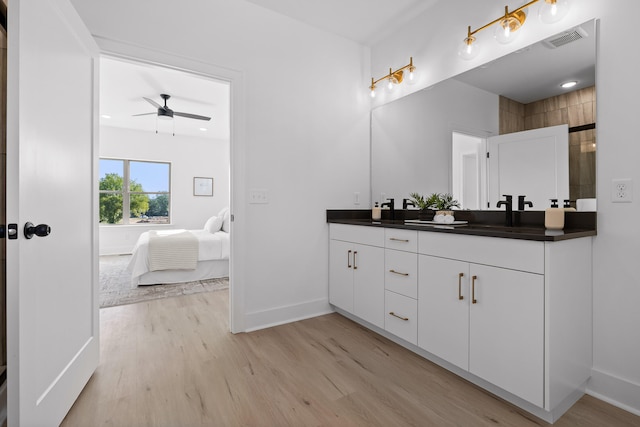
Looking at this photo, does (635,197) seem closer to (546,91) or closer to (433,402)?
(546,91)

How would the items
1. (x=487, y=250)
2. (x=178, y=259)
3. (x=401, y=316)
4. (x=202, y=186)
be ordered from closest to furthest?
(x=487, y=250), (x=401, y=316), (x=178, y=259), (x=202, y=186)

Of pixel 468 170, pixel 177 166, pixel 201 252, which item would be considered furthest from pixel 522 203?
pixel 177 166

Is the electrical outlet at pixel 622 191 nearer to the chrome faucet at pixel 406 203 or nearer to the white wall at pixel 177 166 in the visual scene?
the chrome faucet at pixel 406 203

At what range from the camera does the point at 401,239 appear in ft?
6.87

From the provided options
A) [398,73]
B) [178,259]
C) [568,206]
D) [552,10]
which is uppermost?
[398,73]

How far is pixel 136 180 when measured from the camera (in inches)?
268

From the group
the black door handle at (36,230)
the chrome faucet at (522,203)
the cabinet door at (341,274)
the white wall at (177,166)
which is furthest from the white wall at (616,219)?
the white wall at (177,166)

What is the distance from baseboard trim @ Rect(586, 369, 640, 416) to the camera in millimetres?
1496

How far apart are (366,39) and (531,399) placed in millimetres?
3001

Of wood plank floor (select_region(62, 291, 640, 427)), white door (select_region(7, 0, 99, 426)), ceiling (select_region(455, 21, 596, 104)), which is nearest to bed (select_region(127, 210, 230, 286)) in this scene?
wood plank floor (select_region(62, 291, 640, 427))

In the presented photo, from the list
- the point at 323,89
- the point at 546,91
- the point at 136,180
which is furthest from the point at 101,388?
the point at 136,180

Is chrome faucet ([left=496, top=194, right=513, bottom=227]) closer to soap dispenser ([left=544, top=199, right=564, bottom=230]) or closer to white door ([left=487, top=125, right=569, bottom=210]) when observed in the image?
white door ([left=487, top=125, right=569, bottom=210])

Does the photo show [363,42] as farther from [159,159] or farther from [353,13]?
[159,159]

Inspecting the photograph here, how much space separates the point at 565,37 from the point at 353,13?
155 cm
